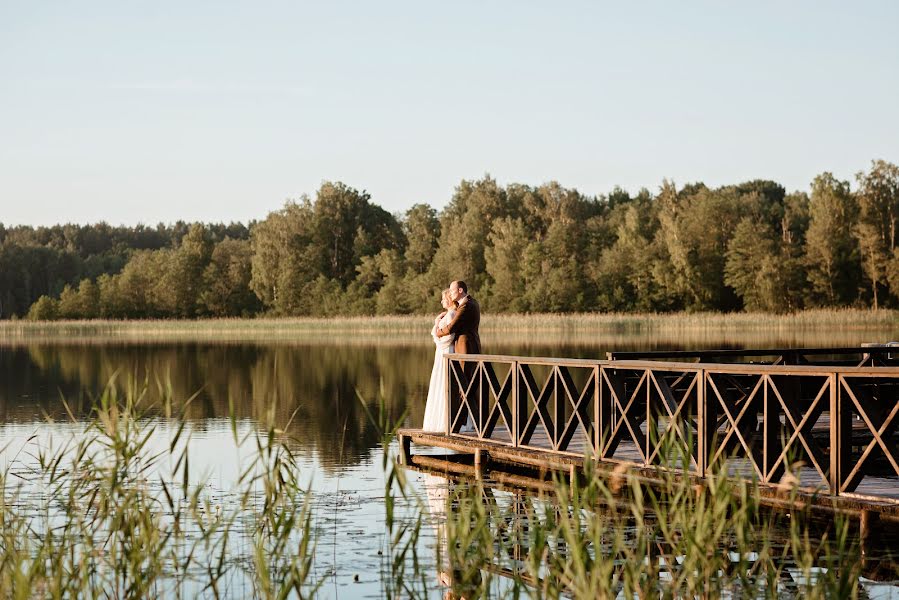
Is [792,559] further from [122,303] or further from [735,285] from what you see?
[122,303]

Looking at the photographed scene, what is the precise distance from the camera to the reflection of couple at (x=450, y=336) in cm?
1424

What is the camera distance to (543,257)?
251 ft

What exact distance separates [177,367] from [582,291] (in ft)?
139

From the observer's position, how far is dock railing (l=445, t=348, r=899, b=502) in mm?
8836

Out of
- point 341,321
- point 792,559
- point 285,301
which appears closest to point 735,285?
point 341,321

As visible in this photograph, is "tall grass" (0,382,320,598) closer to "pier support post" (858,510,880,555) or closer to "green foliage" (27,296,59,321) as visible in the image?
"pier support post" (858,510,880,555)

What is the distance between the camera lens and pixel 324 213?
9075cm

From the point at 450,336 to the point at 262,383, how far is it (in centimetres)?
1441

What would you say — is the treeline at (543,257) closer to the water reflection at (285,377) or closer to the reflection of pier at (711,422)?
the water reflection at (285,377)

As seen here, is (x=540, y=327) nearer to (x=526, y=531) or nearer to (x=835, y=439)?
(x=526, y=531)

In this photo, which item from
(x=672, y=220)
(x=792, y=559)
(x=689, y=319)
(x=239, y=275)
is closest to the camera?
(x=792, y=559)

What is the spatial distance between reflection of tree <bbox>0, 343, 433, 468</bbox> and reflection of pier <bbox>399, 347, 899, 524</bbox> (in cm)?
181

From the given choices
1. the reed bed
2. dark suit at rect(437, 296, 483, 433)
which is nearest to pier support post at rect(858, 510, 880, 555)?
the reed bed

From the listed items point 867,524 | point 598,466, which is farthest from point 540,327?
point 867,524
